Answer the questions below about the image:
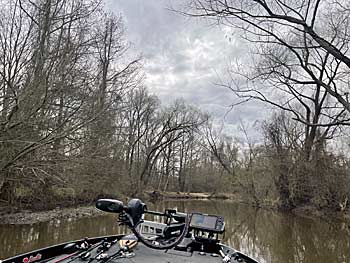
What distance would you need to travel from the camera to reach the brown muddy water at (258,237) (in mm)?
9125

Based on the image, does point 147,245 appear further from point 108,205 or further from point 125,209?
point 108,205

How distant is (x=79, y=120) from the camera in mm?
8047

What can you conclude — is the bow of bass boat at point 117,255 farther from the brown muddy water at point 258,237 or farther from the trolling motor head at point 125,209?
the brown muddy water at point 258,237

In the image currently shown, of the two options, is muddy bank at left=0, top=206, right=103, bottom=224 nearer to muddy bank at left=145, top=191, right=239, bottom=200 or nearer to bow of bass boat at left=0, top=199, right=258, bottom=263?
bow of bass boat at left=0, top=199, right=258, bottom=263

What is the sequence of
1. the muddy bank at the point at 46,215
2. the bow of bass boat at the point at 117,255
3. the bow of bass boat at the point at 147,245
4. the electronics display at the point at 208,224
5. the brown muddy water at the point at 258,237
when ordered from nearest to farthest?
the bow of bass boat at the point at 147,245
the bow of bass boat at the point at 117,255
the electronics display at the point at 208,224
the brown muddy water at the point at 258,237
the muddy bank at the point at 46,215

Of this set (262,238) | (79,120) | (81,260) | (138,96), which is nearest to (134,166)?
(138,96)

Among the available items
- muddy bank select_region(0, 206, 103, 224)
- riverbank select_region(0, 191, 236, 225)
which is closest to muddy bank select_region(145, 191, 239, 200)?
riverbank select_region(0, 191, 236, 225)

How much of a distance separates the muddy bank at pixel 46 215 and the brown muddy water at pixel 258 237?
650 millimetres

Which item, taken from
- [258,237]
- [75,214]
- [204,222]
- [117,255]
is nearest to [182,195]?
[75,214]

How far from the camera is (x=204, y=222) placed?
4320mm

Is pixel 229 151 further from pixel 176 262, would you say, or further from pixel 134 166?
pixel 176 262

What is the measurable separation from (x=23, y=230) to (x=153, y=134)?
21.2 metres

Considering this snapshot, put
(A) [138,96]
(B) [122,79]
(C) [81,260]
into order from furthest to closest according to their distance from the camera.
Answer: (A) [138,96] → (B) [122,79] → (C) [81,260]

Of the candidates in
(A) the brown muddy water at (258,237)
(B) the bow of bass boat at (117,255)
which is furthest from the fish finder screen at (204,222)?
(A) the brown muddy water at (258,237)
